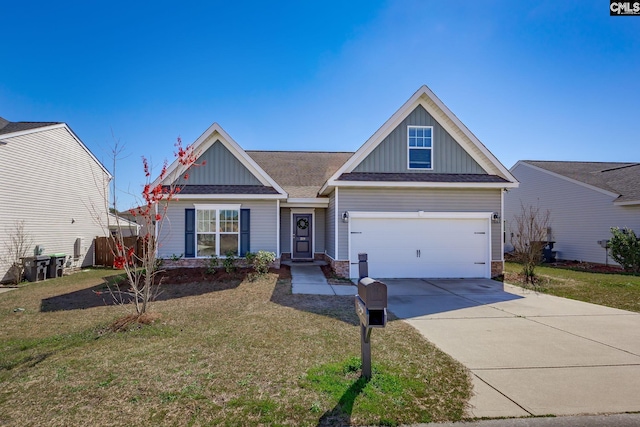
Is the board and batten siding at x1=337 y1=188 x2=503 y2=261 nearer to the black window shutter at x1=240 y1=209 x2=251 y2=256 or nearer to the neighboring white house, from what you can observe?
the black window shutter at x1=240 y1=209 x2=251 y2=256

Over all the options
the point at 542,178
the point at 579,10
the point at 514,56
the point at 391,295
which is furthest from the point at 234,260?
the point at 542,178

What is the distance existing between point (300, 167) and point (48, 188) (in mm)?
11615

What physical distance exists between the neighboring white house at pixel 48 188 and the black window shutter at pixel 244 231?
459 centimetres

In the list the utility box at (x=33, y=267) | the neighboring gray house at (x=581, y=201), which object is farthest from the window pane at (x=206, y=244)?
the neighboring gray house at (x=581, y=201)

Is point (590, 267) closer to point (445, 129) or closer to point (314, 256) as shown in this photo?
point (445, 129)

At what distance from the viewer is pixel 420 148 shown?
40.5 ft

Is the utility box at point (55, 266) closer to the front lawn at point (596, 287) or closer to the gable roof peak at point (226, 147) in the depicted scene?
the gable roof peak at point (226, 147)

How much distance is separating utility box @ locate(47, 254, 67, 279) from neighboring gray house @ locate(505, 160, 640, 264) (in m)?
24.7

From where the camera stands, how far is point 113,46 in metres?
11.4

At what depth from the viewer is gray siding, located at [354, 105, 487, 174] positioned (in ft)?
39.9

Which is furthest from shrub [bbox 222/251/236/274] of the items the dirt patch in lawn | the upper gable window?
the upper gable window

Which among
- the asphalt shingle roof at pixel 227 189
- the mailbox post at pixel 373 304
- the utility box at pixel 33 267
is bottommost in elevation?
the utility box at pixel 33 267

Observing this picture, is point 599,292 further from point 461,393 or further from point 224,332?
point 224,332

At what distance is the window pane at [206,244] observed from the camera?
12734 millimetres
